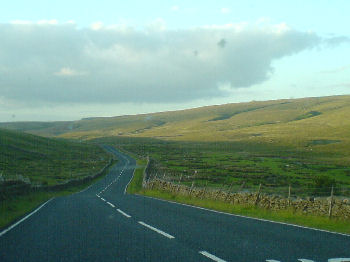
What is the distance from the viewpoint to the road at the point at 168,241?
9164mm

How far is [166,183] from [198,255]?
2380 cm

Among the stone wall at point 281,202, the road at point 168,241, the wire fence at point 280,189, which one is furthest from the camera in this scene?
the wire fence at point 280,189

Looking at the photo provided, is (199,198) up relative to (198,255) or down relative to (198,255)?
down

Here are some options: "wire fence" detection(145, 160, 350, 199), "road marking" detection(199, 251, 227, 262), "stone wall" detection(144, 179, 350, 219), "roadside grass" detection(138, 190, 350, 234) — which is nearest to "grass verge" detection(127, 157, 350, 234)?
"roadside grass" detection(138, 190, 350, 234)

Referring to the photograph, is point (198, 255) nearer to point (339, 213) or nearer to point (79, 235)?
point (79, 235)

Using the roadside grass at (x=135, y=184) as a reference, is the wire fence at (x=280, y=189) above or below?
above

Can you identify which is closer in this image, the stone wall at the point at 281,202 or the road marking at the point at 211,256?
the road marking at the point at 211,256

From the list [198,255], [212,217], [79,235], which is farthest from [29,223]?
[198,255]

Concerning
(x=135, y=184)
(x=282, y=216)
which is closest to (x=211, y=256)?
(x=282, y=216)

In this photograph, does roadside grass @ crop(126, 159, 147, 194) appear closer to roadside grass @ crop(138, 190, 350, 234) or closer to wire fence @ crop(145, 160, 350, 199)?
wire fence @ crop(145, 160, 350, 199)

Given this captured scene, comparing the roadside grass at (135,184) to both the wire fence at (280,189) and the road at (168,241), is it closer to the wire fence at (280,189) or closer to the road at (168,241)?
the wire fence at (280,189)

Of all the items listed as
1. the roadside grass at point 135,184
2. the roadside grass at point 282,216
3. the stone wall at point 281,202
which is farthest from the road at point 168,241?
the roadside grass at point 135,184

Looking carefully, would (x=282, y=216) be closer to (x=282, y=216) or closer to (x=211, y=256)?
(x=282, y=216)

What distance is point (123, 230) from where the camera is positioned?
1284 centimetres
